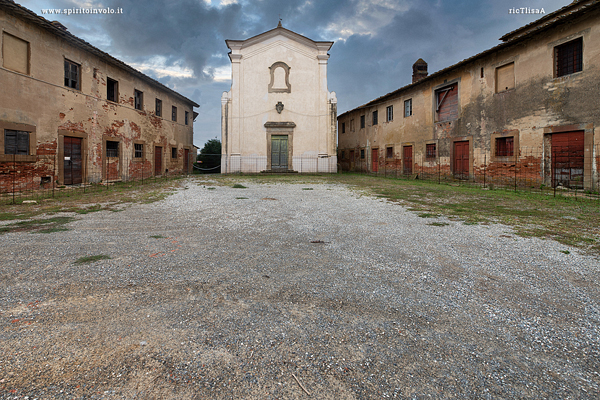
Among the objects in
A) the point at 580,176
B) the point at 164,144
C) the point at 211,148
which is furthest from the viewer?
the point at 211,148

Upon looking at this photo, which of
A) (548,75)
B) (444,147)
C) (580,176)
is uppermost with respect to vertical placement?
(548,75)

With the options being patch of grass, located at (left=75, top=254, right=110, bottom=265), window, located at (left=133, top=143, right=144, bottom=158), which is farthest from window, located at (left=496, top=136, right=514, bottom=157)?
window, located at (left=133, top=143, right=144, bottom=158)

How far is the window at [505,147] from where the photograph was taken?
1415 cm

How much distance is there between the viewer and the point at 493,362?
1971 mm

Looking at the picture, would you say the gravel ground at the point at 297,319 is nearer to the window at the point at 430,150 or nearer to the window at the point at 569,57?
the window at the point at 569,57

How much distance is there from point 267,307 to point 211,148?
104 ft

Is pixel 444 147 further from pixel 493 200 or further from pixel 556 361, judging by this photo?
pixel 556 361

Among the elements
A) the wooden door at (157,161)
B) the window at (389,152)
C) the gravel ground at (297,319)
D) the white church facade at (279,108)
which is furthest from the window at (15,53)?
the window at (389,152)

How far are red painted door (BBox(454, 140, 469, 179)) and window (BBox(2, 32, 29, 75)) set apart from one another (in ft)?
65.6

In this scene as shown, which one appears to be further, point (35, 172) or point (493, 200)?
point (35, 172)

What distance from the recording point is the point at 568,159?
11969 millimetres

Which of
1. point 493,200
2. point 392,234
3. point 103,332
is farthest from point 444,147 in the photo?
point 103,332

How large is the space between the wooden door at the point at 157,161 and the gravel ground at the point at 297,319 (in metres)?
17.6

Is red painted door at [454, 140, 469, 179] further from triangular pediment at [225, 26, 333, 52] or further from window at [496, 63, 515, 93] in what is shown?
triangular pediment at [225, 26, 333, 52]
